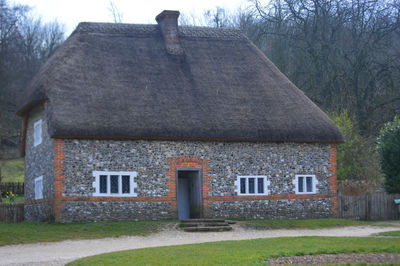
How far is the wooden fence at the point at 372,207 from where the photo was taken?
27688 millimetres

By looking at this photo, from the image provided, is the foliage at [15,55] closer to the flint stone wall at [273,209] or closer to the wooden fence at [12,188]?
the wooden fence at [12,188]

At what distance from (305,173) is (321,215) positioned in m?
2.10

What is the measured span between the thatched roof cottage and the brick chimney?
0.08 metres

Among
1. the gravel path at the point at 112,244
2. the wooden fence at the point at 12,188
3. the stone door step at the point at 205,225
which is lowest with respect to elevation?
the gravel path at the point at 112,244

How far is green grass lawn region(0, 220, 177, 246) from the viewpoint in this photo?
1945 centimetres

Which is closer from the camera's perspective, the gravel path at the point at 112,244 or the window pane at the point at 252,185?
the gravel path at the point at 112,244

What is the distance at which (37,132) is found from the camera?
86.0ft

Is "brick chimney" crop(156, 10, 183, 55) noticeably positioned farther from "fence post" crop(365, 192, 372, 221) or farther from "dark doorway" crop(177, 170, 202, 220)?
"fence post" crop(365, 192, 372, 221)

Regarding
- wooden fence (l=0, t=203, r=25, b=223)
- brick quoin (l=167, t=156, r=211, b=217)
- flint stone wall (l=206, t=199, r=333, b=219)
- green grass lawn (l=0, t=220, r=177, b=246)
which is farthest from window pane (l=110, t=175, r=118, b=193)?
wooden fence (l=0, t=203, r=25, b=223)

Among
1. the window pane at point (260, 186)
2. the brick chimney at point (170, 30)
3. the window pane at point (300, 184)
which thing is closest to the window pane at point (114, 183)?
the window pane at point (260, 186)

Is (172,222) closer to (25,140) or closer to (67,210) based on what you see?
(67,210)

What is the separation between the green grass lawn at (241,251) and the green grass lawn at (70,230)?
4.88 metres

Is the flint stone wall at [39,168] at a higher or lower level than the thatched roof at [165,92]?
lower

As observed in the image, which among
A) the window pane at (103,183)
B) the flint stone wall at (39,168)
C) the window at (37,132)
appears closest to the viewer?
the window pane at (103,183)
